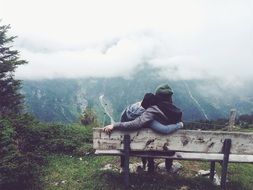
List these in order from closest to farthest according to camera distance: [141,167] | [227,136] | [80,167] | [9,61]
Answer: [227,136]
[141,167]
[80,167]
[9,61]

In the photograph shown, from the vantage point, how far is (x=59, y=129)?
14.3m

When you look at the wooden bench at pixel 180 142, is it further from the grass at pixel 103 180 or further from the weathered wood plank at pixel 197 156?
the grass at pixel 103 180

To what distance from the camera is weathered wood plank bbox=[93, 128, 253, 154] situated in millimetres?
8906

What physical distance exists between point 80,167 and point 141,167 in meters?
2.01

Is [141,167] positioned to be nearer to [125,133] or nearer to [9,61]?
[125,133]

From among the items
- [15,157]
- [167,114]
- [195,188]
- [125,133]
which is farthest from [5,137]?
[195,188]

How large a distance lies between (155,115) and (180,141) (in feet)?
2.79

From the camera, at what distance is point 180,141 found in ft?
29.3

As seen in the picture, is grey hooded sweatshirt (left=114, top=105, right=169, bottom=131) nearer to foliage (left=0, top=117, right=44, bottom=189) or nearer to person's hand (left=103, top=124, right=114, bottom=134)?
person's hand (left=103, top=124, right=114, bottom=134)

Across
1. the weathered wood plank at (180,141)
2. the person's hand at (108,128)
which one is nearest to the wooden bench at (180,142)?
the weathered wood plank at (180,141)

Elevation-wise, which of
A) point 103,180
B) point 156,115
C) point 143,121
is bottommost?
point 103,180

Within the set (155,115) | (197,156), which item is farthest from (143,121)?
(197,156)

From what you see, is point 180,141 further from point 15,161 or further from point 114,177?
point 15,161

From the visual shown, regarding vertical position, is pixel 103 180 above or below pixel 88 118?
above
